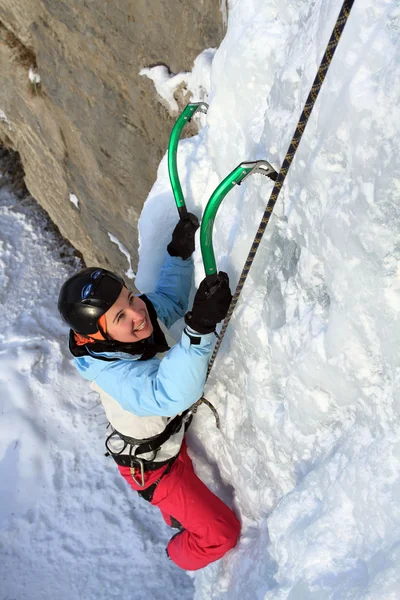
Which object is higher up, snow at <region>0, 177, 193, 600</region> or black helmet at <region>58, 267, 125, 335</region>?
black helmet at <region>58, 267, 125, 335</region>

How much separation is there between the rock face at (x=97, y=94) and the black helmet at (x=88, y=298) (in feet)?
4.44

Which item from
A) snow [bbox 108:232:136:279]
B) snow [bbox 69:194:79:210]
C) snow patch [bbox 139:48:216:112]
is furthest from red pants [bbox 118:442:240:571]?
snow [bbox 69:194:79:210]

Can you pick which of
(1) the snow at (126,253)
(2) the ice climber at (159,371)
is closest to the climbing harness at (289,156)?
(2) the ice climber at (159,371)

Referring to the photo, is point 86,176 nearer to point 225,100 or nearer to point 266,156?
point 225,100

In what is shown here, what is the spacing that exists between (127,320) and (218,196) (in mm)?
723

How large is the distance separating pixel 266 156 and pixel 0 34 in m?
4.06

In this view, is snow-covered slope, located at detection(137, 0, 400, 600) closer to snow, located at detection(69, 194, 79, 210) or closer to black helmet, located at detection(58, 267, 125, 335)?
black helmet, located at detection(58, 267, 125, 335)

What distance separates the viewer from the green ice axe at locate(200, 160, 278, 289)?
1.65m

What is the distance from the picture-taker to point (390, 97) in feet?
3.91

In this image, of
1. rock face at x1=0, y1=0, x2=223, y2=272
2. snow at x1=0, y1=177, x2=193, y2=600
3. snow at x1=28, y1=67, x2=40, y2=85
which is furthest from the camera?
snow at x1=28, y1=67, x2=40, y2=85

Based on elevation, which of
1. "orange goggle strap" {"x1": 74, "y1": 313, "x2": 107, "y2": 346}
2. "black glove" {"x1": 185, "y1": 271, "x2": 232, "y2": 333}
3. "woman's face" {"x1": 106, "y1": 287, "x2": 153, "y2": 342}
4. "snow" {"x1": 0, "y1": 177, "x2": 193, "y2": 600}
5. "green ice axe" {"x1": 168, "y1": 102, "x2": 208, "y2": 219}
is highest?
"green ice axe" {"x1": 168, "y1": 102, "x2": 208, "y2": 219}

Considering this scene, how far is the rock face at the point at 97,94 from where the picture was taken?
2861mm

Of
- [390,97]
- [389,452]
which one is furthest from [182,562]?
[390,97]

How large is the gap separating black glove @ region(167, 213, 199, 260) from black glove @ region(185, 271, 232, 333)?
0.56 m
